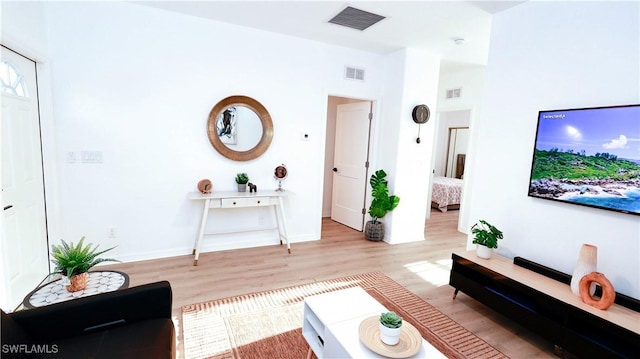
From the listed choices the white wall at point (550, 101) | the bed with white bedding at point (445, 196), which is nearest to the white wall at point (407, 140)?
the white wall at point (550, 101)

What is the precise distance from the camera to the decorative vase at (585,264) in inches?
80.0

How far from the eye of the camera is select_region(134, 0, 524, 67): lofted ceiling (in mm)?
2816

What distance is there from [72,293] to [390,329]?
68.3 inches

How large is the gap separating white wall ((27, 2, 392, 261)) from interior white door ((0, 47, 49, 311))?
0.84 ft

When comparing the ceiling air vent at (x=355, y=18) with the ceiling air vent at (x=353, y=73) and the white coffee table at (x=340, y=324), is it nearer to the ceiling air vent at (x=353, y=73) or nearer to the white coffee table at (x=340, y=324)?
the ceiling air vent at (x=353, y=73)

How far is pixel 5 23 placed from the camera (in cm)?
212

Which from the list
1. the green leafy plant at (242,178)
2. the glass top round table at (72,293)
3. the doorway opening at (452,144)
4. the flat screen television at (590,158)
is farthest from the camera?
the doorway opening at (452,144)

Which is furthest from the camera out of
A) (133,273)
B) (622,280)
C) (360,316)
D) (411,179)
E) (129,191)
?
(411,179)

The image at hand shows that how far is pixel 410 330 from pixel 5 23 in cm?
333

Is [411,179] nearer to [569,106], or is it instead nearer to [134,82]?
[569,106]

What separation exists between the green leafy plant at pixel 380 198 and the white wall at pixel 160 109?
1.05m

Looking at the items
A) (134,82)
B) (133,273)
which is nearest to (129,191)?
(133,273)

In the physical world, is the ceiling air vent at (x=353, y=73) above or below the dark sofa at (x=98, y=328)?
above

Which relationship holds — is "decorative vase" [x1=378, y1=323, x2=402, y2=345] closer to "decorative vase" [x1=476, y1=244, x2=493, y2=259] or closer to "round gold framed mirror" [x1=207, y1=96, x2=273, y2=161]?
"decorative vase" [x1=476, y1=244, x2=493, y2=259]
